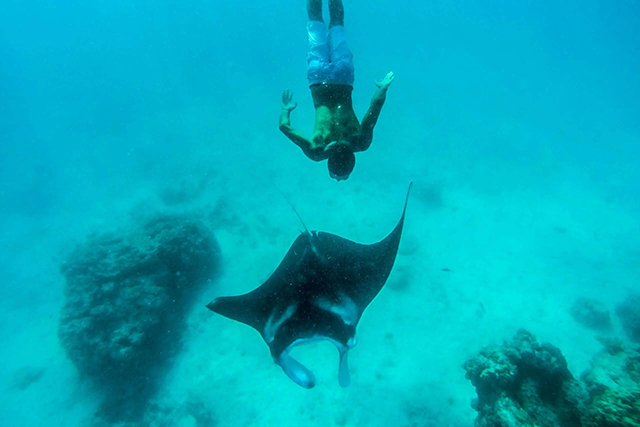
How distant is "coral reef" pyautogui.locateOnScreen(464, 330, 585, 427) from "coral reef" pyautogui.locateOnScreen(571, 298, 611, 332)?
27.3ft

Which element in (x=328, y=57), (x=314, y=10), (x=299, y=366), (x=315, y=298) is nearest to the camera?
(x=299, y=366)

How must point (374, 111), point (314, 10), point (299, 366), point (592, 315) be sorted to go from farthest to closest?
point (592, 315)
point (314, 10)
point (374, 111)
point (299, 366)

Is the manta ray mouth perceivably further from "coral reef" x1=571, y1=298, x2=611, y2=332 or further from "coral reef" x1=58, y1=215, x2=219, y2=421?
"coral reef" x1=571, y1=298, x2=611, y2=332

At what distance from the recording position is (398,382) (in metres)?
10.2

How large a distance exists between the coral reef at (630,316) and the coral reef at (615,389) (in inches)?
309

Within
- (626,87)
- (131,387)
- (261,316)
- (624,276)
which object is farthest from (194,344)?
(626,87)

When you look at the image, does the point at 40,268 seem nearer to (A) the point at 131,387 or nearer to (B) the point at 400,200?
(A) the point at 131,387

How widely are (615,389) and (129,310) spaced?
12.9m

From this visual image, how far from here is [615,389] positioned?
4.89m

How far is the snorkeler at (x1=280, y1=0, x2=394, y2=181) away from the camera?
501 cm

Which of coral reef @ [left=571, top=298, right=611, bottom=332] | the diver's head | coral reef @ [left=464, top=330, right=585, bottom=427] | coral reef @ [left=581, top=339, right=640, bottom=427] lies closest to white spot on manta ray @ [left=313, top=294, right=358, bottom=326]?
the diver's head

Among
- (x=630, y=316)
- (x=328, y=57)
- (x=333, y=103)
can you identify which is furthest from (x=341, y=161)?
(x=630, y=316)

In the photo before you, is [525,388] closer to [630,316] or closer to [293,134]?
[293,134]

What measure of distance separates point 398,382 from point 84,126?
130ft
